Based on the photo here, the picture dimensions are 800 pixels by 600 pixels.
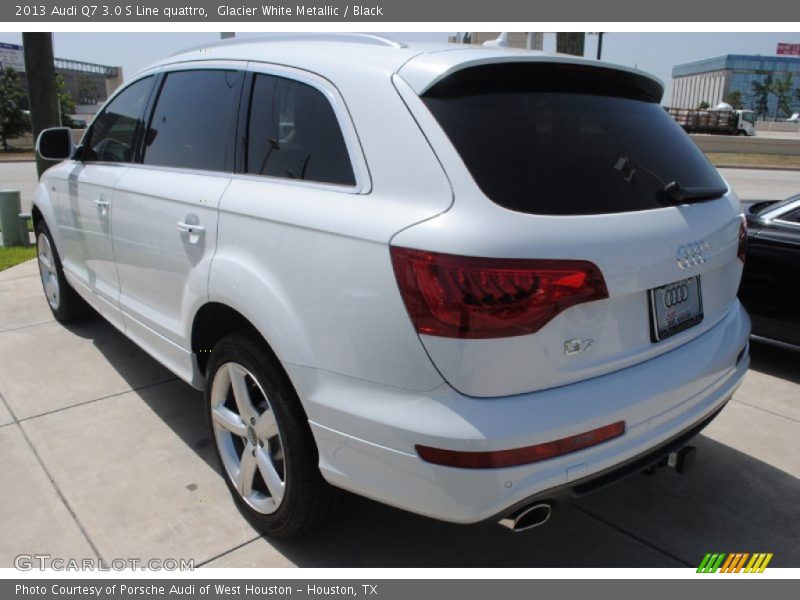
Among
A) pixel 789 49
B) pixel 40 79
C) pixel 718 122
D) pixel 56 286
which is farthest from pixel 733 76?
pixel 56 286

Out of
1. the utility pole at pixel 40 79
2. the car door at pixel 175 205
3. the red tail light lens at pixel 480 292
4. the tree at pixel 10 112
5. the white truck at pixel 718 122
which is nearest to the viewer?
the red tail light lens at pixel 480 292

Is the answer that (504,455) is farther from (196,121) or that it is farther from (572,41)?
(572,41)

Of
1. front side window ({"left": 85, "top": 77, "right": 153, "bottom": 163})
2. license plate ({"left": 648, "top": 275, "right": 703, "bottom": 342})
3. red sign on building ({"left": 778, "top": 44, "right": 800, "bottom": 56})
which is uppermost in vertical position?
red sign on building ({"left": 778, "top": 44, "right": 800, "bottom": 56})

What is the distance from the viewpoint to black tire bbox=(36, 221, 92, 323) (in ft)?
16.6

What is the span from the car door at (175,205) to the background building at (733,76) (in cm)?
13039

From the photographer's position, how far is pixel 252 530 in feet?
9.12

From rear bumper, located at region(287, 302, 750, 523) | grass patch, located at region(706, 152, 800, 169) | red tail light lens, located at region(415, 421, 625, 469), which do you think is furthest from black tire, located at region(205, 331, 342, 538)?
grass patch, located at region(706, 152, 800, 169)

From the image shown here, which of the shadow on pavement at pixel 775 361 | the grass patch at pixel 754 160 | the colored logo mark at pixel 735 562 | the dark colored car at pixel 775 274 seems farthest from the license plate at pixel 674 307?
the grass patch at pixel 754 160

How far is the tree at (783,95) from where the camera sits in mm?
95688

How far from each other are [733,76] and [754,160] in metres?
130

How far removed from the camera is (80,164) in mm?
4215

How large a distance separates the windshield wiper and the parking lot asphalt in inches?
55.4

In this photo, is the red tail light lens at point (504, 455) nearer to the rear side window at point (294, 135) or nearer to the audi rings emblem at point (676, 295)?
the audi rings emblem at point (676, 295)

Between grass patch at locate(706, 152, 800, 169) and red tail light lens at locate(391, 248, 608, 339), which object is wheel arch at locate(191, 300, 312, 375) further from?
grass patch at locate(706, 152, 800, 169)
